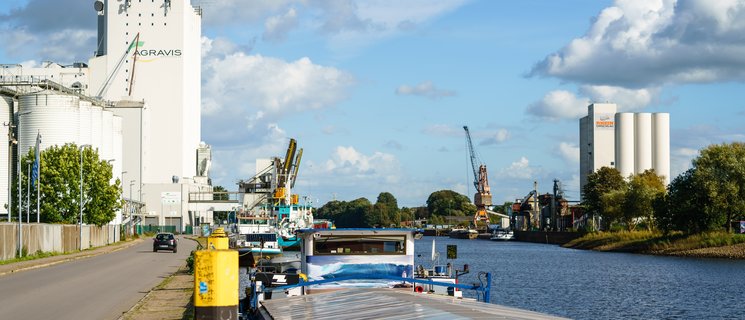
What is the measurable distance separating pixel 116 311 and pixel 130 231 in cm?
11461

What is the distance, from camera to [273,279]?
83.4 ft

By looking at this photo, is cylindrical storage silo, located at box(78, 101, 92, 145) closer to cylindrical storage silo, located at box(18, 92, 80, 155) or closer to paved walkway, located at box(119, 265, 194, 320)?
cylindrical storage silo, located at box(18, 92, 80, 155)

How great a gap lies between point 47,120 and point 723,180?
257 feet

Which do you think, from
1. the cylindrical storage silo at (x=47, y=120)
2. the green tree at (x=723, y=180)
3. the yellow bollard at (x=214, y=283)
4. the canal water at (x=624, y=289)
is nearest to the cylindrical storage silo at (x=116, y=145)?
the cylindrical storage silo at (x=47, y=120)

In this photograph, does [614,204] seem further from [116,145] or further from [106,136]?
[116,145]

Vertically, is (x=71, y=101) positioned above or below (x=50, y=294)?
above

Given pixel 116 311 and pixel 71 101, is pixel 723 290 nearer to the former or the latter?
pixel 116 311

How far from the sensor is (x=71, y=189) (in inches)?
3755

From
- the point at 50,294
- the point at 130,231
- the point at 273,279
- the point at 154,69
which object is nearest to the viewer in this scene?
the point at 273,279

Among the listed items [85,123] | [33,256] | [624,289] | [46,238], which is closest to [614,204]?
[85,123]

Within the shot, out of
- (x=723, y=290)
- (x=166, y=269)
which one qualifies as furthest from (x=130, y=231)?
(x=723, y=290)

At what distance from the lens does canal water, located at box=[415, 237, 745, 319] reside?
44.1 m

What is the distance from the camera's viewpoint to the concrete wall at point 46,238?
59463 mm

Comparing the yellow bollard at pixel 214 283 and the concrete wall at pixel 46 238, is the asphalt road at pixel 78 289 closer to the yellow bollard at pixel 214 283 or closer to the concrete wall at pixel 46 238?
the concrete wall at pixel 46 238
